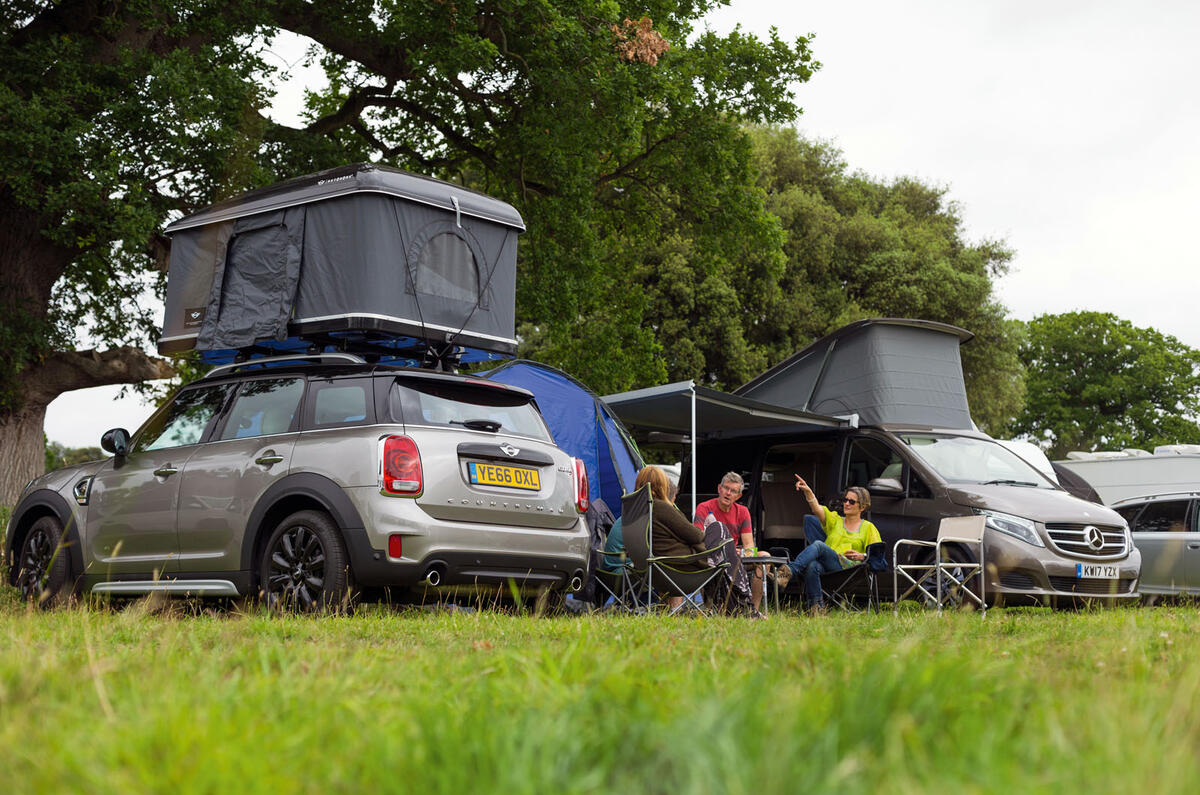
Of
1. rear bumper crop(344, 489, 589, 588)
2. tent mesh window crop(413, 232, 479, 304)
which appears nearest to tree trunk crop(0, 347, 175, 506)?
tent mesh window crop(413, 232, 479, 304)

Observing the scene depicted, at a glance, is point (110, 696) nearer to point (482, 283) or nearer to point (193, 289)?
point (482, 283)

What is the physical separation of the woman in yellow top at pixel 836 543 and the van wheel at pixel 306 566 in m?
4.68

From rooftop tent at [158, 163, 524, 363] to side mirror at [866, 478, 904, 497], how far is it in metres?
3.82

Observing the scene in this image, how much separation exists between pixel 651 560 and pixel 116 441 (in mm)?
4205

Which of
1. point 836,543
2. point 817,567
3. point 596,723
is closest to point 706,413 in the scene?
point 836,543

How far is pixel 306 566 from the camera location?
299 inches

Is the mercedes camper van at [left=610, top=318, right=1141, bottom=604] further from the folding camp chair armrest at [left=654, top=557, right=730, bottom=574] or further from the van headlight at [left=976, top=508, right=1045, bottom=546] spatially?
the folding camp chair armrest at [left=654, top=557, right=730, bottom=574]

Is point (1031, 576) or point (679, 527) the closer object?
point (679, 527)

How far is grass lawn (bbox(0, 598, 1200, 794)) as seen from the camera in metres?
2.00

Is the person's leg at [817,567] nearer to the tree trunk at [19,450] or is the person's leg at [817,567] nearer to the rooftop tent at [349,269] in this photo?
the rooftop tent at [349,269]

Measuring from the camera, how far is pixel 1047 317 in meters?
61.3

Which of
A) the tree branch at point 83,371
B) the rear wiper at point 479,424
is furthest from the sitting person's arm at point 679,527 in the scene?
the tree branch at point 83,371

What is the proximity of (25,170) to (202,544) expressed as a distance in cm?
737

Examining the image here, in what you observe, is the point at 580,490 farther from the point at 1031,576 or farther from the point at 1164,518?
the point at 1164,518
